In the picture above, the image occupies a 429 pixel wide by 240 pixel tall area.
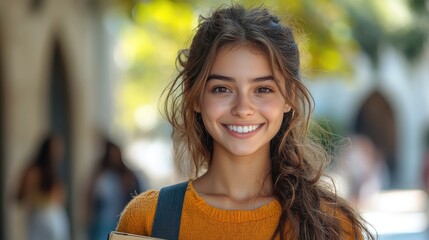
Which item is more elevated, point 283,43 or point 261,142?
point 283,43

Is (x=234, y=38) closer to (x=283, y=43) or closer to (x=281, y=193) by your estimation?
(x=283, y=43)

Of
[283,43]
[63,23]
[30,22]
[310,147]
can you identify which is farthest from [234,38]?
[63,23]

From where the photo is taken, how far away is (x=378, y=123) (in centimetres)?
3334

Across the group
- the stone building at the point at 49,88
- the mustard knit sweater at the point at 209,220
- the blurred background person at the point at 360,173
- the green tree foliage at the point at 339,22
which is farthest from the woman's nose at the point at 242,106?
the blurred background person at the point at 360,173

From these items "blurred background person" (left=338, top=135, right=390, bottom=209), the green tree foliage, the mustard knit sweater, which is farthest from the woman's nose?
"blurred background person" (left=338, top=135, right=390, bottom=209)

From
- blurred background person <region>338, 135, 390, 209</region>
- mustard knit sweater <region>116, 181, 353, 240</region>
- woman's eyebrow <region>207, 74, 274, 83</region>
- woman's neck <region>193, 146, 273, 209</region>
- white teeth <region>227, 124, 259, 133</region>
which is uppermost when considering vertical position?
woman's eyebrow <region>207, 74, 274, 83</region>

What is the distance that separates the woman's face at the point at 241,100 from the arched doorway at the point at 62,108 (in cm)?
1031

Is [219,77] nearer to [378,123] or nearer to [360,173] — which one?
[360,173]

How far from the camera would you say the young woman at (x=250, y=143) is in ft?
10.1

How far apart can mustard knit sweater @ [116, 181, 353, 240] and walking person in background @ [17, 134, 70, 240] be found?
20.6ft

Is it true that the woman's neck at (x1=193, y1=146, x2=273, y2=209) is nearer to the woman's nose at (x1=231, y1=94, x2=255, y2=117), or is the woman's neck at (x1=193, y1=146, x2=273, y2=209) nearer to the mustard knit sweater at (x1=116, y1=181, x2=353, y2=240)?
the mustard knit sweater at (x1=116, y1=181, x2=353, y2=240)

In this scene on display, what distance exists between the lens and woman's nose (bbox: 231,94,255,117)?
3.08m

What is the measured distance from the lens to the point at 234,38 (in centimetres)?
314

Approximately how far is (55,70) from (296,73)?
1049cm
